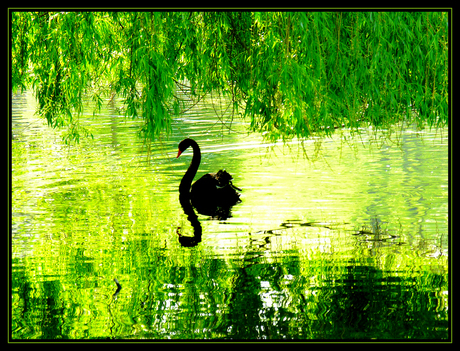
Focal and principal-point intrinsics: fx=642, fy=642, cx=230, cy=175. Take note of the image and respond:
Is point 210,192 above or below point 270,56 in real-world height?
below

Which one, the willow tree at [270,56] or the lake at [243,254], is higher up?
the willow tree at [270,56]

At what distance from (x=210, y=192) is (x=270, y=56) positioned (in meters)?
3.67

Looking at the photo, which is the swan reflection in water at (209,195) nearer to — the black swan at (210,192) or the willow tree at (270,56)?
the black swan at (210,192)

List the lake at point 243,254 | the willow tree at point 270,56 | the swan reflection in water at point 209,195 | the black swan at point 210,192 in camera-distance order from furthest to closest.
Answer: the black swan at point 210,192, the swan reflection in water at point 209,195, the willow tree at point 270,56, the lake at point 243,254

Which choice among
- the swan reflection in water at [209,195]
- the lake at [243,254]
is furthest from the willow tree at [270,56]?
the swan reflection in water at [209,195]

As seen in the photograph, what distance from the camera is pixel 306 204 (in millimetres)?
8664

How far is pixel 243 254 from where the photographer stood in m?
6.65

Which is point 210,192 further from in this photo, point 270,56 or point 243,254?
point 270,56

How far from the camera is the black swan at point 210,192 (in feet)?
30.8

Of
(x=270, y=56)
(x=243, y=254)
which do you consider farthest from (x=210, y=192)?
(x=270, y=56)

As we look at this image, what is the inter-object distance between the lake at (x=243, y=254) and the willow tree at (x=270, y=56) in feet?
1.58

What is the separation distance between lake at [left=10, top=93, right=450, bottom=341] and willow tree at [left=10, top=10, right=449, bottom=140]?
0.48 meters

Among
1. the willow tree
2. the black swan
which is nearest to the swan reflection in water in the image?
the black swan

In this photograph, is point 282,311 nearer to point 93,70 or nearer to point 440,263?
point 440,263
